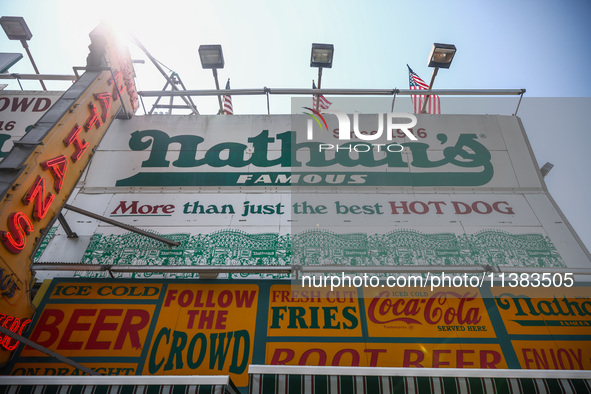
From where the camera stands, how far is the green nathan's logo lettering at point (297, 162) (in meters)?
8.63

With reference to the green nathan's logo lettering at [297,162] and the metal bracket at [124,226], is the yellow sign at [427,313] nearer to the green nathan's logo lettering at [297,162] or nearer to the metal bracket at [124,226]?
the green nathan's logo lettering at [297,162]

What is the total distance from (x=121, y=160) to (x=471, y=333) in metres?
8.29

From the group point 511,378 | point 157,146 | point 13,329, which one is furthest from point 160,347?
point 157,146

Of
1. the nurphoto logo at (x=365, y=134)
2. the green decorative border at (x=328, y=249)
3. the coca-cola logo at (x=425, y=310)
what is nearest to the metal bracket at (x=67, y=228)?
the green decorative border at (x=328, y=249)

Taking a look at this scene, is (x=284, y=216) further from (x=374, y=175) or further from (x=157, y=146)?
(x=157, y=146)

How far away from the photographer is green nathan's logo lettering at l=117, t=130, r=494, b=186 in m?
8.63

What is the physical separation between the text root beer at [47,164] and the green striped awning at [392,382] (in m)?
4.05

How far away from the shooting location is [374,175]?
8727 millimetres

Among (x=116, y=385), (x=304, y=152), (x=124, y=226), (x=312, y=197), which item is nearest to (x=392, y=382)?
(x=116, y=385)

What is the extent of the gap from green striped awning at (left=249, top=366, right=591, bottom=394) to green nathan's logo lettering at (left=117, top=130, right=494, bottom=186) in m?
5.03

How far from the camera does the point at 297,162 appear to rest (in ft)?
29.6

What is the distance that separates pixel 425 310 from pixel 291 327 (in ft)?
7.30

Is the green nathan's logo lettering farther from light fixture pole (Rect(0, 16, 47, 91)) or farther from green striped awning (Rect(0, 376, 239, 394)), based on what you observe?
green striped awning (Rect(0, 376, 239, 394))

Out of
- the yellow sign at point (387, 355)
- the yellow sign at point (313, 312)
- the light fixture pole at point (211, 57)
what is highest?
the light fixture pole at point (211, 57)
